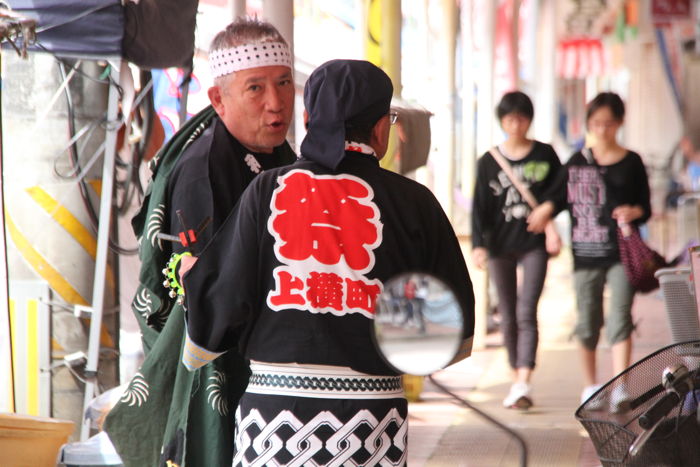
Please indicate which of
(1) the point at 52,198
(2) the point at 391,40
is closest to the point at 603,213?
(2) the point at 391,40

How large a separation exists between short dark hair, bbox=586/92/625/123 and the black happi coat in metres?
4.63

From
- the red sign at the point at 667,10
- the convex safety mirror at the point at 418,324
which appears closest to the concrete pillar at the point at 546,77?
the red sign at the point at 667,10

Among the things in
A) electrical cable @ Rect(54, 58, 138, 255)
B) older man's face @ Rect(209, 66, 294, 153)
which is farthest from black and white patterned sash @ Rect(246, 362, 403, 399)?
electrical cable @ Rect(54, 58, 138, 255)

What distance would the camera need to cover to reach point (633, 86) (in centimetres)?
3500

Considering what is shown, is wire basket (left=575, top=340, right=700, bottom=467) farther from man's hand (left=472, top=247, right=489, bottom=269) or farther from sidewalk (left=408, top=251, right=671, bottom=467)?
man's hand (left=472, top=247, right=489, bottom=269)

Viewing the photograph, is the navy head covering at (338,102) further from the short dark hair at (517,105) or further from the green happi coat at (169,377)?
the short dark hair at (517,105)

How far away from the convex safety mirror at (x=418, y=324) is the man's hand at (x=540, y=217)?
4891 mm

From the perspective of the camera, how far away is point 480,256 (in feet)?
24.1

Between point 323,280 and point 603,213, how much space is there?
471 centimetres

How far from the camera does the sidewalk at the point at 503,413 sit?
20.2 ft

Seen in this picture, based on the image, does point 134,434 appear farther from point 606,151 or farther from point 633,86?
point 633,86

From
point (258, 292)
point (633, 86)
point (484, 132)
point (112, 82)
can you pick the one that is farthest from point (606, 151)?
point (633, 86)

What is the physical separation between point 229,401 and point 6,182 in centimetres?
280

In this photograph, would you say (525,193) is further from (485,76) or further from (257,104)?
(485,76)
